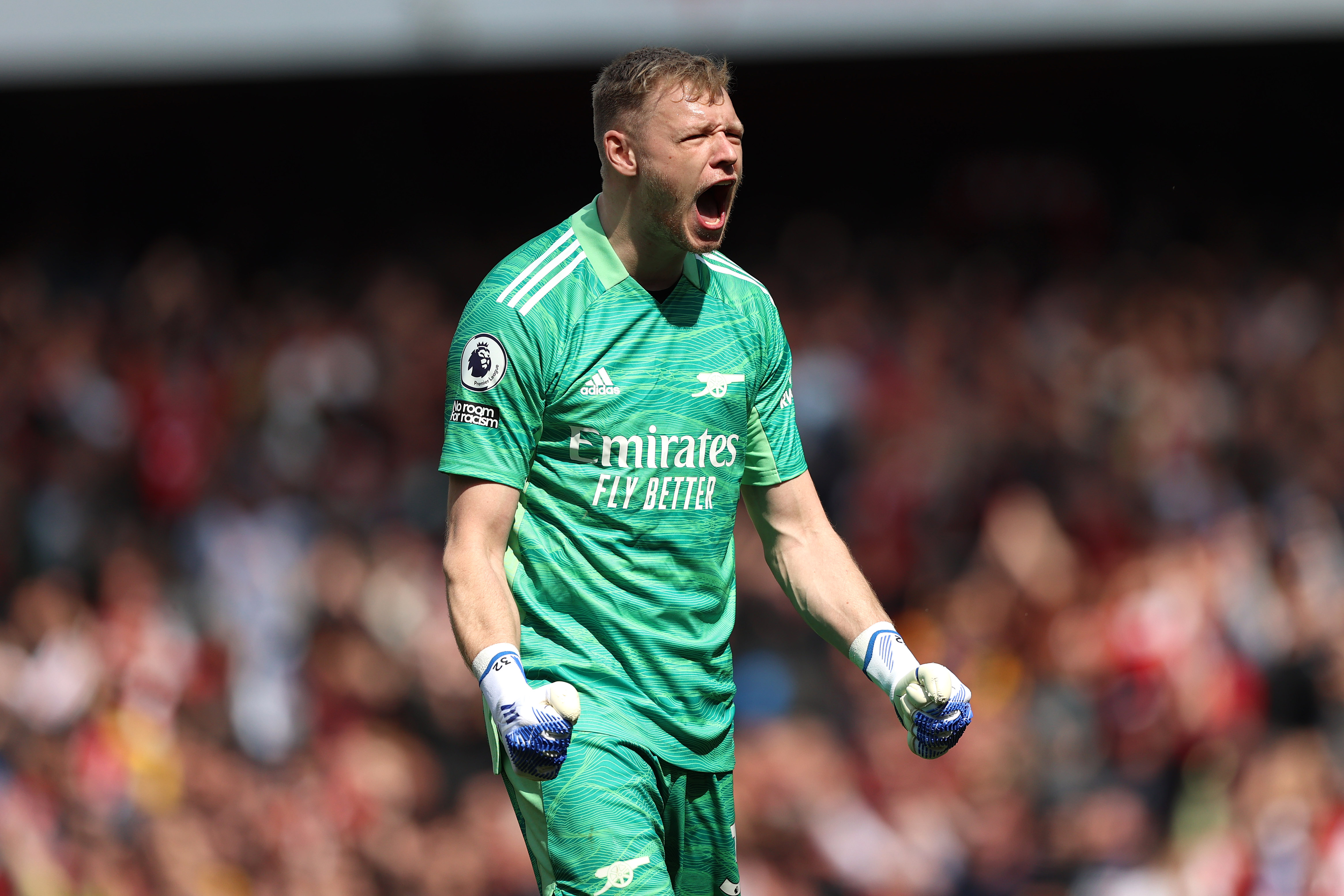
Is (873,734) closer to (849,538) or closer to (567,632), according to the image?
(849,538)

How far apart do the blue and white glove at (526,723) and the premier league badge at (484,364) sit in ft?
2.05

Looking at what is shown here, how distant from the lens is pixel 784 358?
12.2ft

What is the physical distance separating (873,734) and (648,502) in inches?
197

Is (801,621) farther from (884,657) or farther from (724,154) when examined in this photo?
(724,154)

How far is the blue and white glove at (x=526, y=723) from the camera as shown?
114 inches

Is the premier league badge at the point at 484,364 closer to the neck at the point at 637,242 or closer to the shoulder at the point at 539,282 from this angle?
the shoulder at the point at 539,282

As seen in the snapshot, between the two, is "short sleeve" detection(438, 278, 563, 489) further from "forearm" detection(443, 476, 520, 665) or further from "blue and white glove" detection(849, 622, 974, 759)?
"blue and white glove" detection(849, 622, 974, 759)

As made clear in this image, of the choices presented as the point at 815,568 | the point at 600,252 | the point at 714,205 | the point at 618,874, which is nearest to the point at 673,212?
the point at 714,205

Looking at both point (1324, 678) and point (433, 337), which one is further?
point (433, 337)

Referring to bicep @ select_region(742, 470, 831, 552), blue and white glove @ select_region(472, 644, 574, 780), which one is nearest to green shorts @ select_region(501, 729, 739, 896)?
blue and white glove @ select_region(472, 644, 574, 780)

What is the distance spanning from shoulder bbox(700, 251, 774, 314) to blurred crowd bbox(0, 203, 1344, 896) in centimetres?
462

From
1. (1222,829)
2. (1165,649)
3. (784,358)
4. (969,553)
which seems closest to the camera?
(784,358)

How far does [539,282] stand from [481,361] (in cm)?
24

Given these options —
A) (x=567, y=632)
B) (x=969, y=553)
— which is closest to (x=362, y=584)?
(x=969, y=553)
